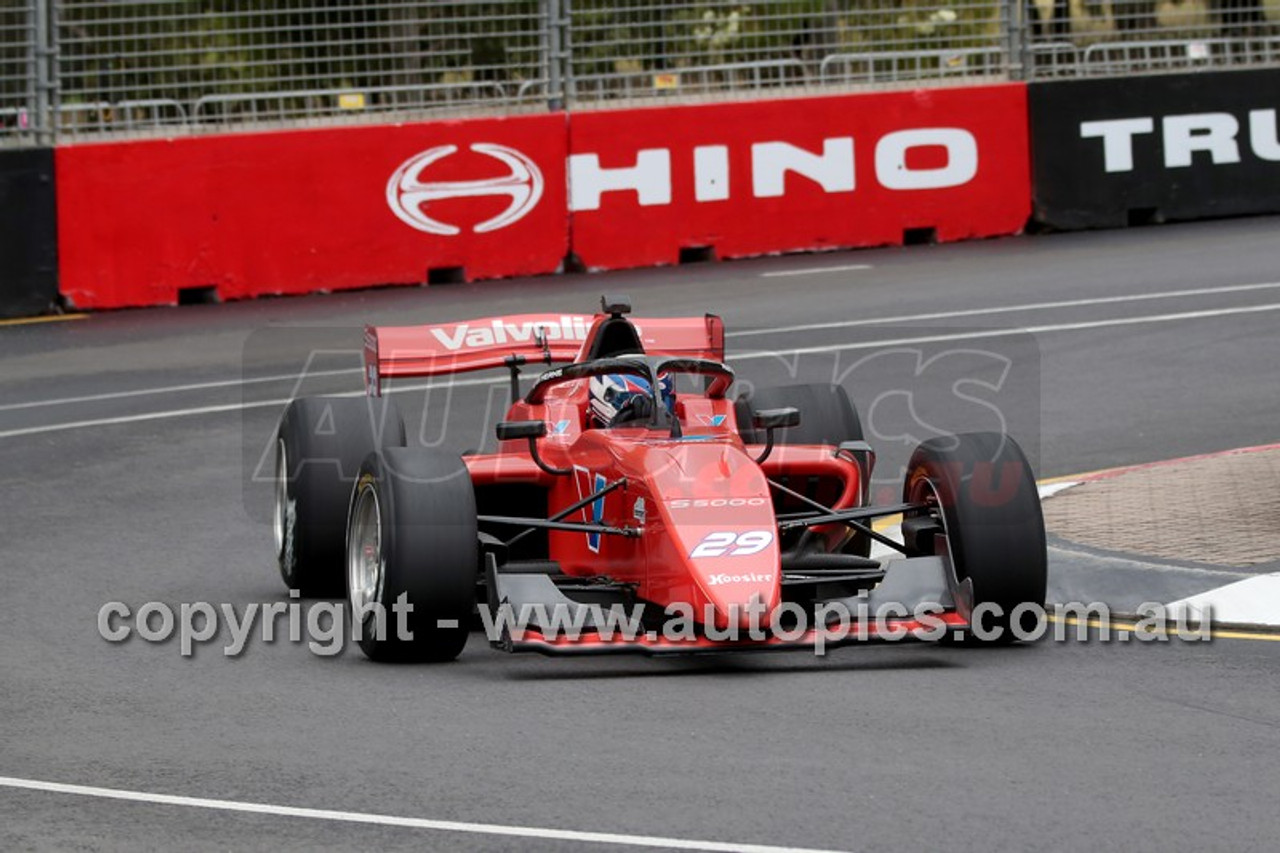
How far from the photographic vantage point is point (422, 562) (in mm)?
8562

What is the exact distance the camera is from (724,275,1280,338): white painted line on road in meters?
17.8

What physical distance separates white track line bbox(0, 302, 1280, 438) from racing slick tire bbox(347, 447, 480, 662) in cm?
659

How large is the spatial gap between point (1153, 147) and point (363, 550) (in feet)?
48.6

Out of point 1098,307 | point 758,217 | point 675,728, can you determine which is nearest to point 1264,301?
point 1098,307

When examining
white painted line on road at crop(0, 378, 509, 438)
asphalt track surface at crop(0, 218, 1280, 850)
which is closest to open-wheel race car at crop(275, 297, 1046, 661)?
asphalt track surface at crop(0, 218, 1280, 850)

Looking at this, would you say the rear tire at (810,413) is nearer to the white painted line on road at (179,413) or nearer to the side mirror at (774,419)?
the side mirror at (774,419)

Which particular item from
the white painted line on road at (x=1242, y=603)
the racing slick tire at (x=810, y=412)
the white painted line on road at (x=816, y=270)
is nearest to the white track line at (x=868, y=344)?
the white painted line on road at (x=816, y=270)

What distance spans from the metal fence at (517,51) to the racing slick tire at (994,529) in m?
12.3

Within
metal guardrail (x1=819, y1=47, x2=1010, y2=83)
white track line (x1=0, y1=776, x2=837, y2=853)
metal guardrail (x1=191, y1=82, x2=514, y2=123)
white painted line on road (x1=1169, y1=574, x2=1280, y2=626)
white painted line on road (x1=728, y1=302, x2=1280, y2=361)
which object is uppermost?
metal guardrail (x1=819, y1=47, x2=1010, y2=83)

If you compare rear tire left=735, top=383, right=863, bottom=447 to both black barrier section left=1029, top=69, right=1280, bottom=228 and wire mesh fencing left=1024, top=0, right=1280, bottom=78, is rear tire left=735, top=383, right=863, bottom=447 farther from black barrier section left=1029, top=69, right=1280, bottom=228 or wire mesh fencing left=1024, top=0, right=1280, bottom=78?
wire mesh fencing left=1024, top=0, right=1280, bottom=78

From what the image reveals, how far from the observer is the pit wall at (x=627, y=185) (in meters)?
19.7

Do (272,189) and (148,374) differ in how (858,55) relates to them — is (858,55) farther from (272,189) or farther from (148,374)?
(148,374)

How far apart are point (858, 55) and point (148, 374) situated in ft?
28.1

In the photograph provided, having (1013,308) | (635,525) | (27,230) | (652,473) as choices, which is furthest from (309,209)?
(652,473)
